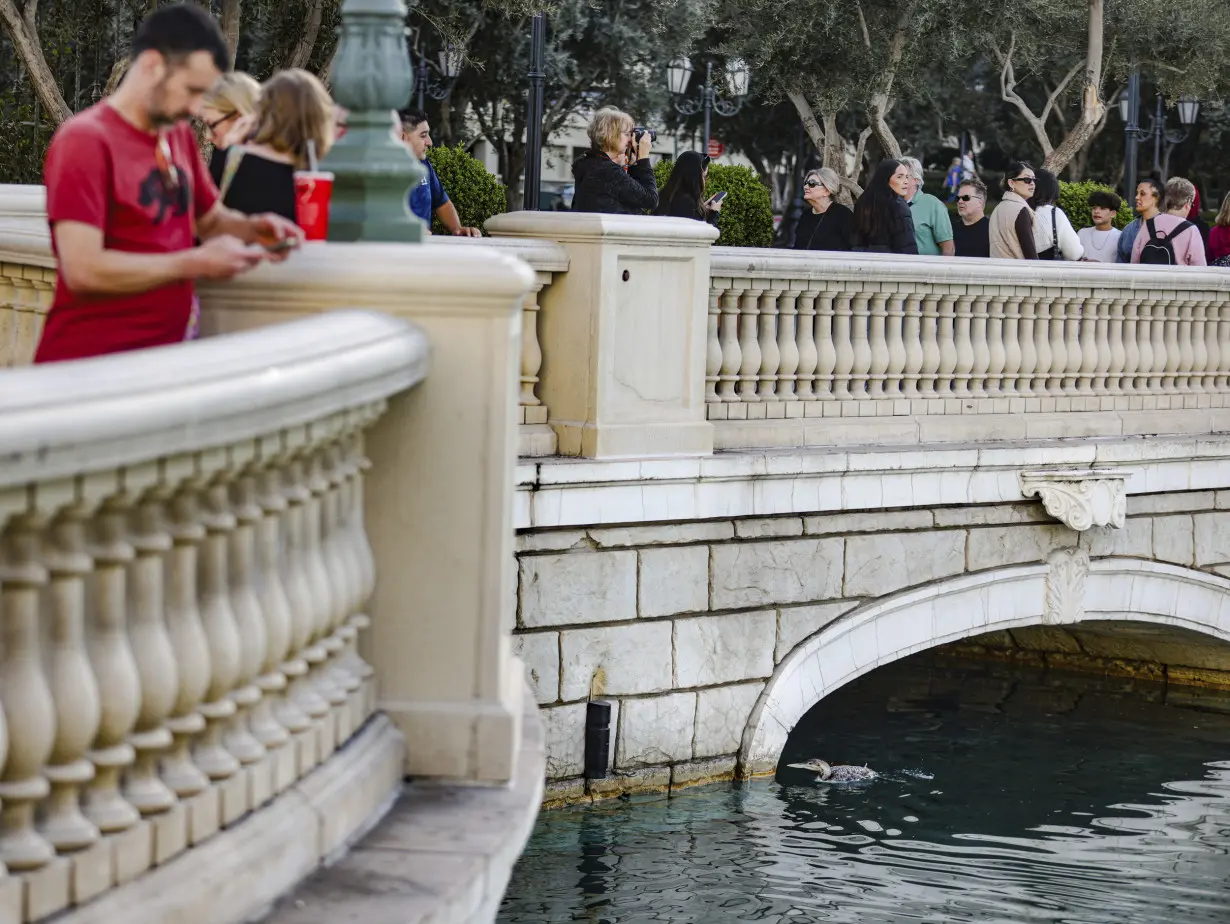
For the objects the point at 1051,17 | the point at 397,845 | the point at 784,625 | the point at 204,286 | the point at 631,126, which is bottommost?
the point at 784,625

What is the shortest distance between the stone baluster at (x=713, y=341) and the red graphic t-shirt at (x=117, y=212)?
457 cm

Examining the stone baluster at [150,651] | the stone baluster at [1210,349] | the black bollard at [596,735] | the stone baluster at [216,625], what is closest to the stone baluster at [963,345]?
the stone baluster at [1210,349]

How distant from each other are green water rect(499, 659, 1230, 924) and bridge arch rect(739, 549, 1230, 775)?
40cm

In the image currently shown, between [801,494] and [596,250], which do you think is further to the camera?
[801,494]

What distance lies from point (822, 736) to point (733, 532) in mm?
3000

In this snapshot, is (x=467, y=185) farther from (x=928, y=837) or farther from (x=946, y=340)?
(x=928, y=837)

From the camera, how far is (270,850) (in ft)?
10.7

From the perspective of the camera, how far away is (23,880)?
2688 millimetres

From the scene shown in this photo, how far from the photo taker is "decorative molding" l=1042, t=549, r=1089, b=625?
1011 centimetres

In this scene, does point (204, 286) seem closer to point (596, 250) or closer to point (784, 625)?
point (596, 250)

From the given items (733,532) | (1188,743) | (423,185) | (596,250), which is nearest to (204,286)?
(596,250)

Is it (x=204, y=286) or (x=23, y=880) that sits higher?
(x=204, y=286)

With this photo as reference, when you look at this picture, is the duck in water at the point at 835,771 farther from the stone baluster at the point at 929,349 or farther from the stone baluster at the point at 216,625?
the stone baluster at the point at 216,625

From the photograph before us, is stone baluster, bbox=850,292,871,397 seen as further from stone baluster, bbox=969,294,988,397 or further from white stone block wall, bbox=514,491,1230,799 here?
stone baluster, bbox=969,294,988,397
